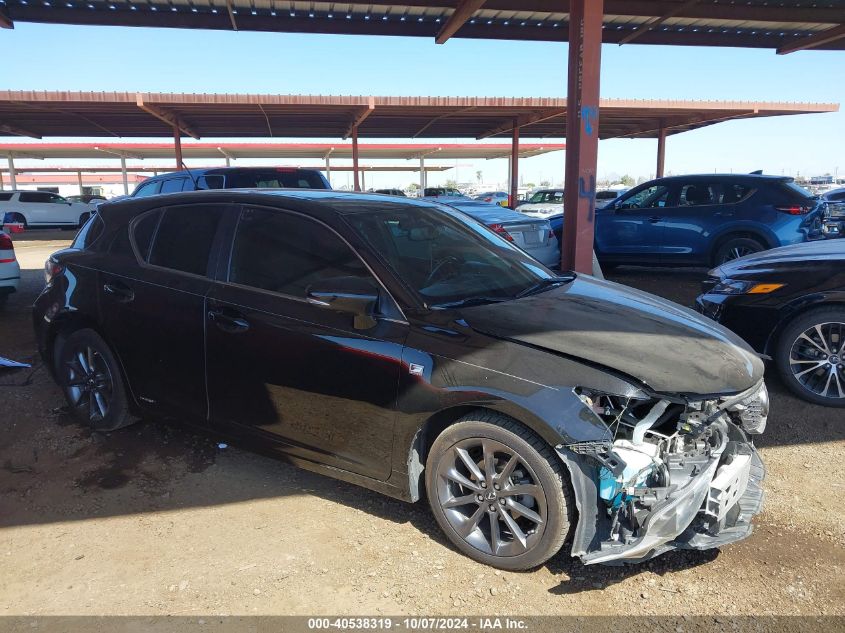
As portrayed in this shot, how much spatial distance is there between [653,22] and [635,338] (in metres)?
9.19

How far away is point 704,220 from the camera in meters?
9.50

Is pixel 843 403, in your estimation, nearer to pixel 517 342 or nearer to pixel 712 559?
pixel 712 559

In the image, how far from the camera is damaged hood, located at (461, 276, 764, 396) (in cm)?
261

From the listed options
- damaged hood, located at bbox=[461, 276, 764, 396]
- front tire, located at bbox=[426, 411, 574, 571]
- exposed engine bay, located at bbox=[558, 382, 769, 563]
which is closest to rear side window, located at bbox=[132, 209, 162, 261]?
damaged hood, located at bbox=[461, 276, 764, 396]

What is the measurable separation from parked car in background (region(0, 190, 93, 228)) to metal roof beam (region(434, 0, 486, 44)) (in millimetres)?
20958

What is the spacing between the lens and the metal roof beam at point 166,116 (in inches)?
680

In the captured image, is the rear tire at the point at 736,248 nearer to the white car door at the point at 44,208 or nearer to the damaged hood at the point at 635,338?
the damaged hood at the point at 635,338

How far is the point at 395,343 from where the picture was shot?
9.45 feet

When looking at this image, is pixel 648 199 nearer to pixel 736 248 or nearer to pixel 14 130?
pixel 736 248

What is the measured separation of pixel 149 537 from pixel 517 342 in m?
2.11

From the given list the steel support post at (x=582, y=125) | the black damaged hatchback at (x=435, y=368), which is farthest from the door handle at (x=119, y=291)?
the steel support post at (x=582, y=125)

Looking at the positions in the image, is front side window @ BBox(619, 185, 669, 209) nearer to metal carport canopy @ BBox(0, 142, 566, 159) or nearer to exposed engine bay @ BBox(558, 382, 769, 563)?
exposed engine bay @ BBox(558, 382, 769, 563)

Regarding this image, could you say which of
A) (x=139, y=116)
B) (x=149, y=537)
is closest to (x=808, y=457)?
(x=149, y=537)

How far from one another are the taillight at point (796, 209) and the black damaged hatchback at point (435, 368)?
6709 millimetres
